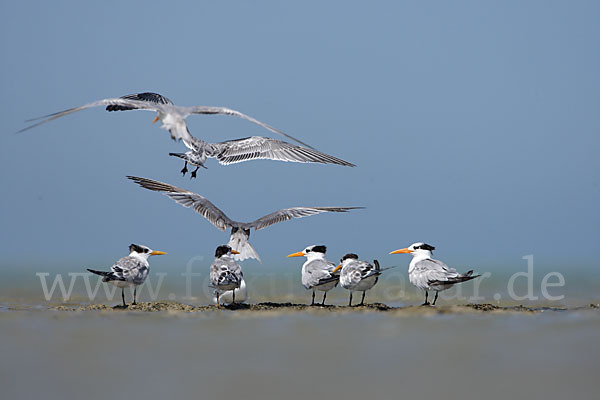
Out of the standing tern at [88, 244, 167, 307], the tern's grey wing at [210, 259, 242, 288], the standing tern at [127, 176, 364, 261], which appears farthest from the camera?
the standing tern at [127, 176, 364, 261]

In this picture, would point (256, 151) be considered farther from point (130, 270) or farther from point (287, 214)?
point (130, 270)

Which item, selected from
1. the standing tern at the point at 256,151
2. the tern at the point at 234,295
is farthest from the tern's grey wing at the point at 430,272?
the tern at the point at 234,295

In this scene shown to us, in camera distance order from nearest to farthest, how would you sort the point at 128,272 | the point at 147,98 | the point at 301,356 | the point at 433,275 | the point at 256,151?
the point at 301,356 < the point at 433,275 < the point at 128,272 < the point at 147,98 < the point at 256,151

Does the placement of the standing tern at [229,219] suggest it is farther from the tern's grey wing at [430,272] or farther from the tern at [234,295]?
the tern's grey wing at [430,272]

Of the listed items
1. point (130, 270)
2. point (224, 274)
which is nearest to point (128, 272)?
point (130, 270)

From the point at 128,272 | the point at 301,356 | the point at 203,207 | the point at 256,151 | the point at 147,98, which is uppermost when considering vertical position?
the point at 147,98

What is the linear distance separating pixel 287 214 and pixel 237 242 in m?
1.04

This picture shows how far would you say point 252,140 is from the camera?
1232 centimetres

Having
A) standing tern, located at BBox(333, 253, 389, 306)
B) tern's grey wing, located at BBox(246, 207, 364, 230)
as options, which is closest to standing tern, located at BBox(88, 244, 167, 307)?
tern's grey wing, located at BBox(246, 207, 364, 230)

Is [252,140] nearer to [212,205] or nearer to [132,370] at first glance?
[212,205]

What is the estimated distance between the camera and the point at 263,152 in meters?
12.4

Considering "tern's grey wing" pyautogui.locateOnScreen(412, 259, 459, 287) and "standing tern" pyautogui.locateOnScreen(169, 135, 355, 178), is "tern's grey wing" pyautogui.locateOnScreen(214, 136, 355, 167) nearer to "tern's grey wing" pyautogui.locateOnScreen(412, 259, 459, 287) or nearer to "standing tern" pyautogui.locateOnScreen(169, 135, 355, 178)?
"standing tern" pyautogui.locateOnScreen(169, 135, 355, 178)

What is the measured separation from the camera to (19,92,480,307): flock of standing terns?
1024 centimetres

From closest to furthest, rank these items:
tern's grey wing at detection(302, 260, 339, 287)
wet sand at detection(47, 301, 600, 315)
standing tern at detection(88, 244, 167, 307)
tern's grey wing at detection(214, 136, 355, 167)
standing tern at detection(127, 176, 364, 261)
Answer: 1. wet sand at detection(47, 301, 600, 315)
2. standing tern at detection(88, 244, 167, 307)
3. tern's grey wing at detection(302, 260, 339, 287)
4. standing tern at detection(127, 176, 364, 261)
5. tern's grey wing at detection(214, 136, 355, 167)
